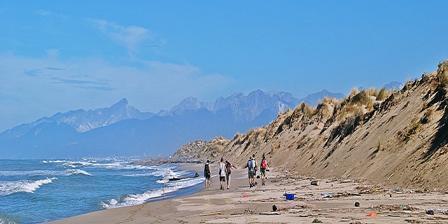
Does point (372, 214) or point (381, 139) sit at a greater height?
point (381, 139)

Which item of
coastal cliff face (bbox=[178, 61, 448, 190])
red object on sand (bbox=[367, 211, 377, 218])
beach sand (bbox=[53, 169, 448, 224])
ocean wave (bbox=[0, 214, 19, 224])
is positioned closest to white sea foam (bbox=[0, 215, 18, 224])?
ocean wave (bbox=[0, 214, 19, 224])

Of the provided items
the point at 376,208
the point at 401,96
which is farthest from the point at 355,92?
the point at 376,208

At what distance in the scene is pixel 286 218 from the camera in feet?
47.6

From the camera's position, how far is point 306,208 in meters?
16.4

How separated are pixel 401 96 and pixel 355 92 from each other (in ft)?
36.4

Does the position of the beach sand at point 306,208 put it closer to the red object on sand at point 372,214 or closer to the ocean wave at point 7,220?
the red object on sand at point 372,214

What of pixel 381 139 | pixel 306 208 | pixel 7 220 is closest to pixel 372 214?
pixel 306 208

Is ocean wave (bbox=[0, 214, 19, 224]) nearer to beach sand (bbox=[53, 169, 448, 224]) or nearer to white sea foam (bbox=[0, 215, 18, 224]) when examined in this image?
white sea foam (bbox=[0, 215, 18, 224])

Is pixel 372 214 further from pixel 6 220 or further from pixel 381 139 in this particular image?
pixel 6 220

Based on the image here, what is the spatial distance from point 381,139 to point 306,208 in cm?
1069

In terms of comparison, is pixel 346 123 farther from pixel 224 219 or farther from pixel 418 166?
pixel 224 219

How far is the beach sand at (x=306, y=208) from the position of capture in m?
13.8

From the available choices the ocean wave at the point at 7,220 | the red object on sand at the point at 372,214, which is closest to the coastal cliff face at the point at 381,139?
the red object on sand at the point at 372,214

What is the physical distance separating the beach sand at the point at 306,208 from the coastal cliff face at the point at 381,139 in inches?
52.0
